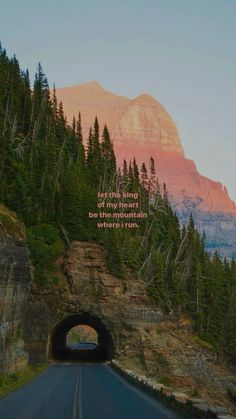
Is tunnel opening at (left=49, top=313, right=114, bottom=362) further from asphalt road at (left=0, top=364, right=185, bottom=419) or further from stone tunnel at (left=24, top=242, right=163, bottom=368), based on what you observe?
asphalt road at (left=0, top=364, right=185, bottom=419)

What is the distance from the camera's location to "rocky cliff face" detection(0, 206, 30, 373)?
41.7 meters

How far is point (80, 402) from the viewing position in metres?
25.9

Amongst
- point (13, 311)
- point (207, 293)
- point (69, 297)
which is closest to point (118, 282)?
point (69, 297)

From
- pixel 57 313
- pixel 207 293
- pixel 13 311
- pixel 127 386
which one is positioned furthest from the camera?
pixel 207 293

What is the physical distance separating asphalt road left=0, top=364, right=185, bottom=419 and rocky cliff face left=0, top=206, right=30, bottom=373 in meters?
5.76

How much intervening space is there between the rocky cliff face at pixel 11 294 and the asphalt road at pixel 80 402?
227 inches

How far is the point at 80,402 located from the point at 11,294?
790 inches

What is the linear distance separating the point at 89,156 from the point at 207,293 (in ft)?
104

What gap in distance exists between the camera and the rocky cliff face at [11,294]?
41688 millimetres

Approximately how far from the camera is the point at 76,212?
70188 mm

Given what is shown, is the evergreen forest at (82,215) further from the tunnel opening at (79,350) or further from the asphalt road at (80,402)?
the asphalt road at (80,402)

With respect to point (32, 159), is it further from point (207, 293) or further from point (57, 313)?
point (207, 293)

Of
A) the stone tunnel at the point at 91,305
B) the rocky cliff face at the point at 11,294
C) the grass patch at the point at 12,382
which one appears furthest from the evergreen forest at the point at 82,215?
the grass patch at the point at 12,382

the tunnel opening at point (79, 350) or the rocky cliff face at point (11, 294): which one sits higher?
the rocky cliff face at point (11, 294)
